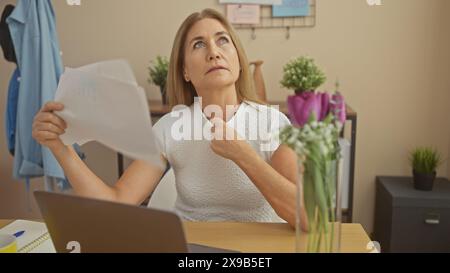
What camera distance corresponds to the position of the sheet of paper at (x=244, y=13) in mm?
2605

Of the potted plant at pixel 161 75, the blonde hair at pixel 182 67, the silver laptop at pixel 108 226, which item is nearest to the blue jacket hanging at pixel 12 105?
the potted plant at pixel 161 75

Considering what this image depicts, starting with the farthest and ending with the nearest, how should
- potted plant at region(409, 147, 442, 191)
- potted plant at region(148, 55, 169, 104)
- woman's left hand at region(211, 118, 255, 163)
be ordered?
potted plant at region(148, 55, 169, 104), potted plant at region(409, 147, 442, 191), woman's left hand at region(211, 118, 255, 163)

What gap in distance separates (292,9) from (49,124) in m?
2.04

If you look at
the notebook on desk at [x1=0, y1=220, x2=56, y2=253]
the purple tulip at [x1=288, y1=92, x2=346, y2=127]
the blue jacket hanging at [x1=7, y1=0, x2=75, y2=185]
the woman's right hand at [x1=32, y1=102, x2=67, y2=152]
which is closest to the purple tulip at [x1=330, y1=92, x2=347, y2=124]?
the purple tulip at [x1=288, y1=92, x2=346, y2=127]

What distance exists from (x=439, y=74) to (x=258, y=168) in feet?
6.80

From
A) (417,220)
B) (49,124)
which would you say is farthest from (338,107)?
(417,220)

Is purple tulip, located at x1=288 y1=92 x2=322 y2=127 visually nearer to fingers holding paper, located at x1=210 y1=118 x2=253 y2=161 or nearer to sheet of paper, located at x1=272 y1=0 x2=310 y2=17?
fingers holding paper, located at x1=210 y1=118 x2=253 y2=161

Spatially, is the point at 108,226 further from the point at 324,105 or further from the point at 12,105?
the point at 12,105

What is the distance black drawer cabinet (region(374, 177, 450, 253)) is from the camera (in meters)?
2.20

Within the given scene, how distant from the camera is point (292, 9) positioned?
2580 mm

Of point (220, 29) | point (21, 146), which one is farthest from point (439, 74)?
point (21, 146)

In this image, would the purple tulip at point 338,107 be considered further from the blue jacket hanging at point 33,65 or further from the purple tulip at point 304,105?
the blue jacket hanging at point 33,65

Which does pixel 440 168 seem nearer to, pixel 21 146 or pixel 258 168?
pixel 258 168

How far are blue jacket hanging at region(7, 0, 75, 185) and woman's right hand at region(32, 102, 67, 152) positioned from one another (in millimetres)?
1290
